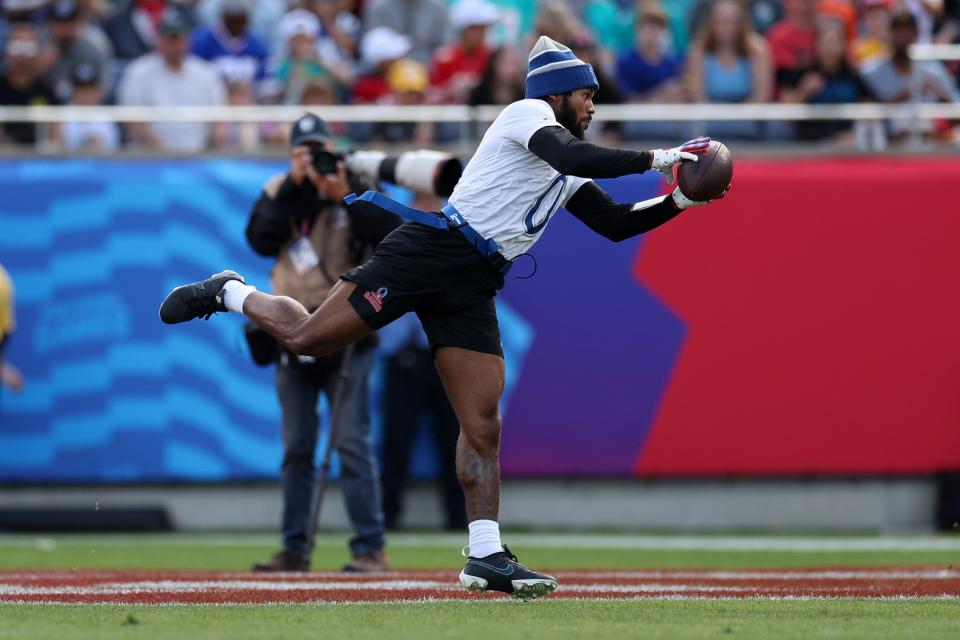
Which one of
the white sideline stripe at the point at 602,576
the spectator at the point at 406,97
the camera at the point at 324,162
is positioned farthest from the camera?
the spectator at the point at 406,97

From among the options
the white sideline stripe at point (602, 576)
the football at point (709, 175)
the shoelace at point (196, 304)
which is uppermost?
the football at point (709, 175)

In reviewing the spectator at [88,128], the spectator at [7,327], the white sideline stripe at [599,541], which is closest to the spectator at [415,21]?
the spectator at [88,128]

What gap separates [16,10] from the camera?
1483 centimetres

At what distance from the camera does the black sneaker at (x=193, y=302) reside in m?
7.43

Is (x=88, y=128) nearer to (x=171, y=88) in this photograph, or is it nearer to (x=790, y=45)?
(x=171, y=88)

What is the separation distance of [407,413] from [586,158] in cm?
698

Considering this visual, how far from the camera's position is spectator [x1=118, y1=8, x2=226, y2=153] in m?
13.8

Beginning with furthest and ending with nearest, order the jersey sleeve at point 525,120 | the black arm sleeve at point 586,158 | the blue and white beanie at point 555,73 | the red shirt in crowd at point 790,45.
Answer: the red shirt in crowd at point 790,45 → the blue and white beanie at point 555,73 → the jersey sleeve at point 525,120 → the black arm sleeve at point 586,158

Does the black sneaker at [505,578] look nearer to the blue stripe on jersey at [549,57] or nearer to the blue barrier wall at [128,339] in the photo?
the blue stripe on jersey at [549,57]

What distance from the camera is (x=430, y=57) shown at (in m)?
15.2

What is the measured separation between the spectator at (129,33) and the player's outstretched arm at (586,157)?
9269 mm

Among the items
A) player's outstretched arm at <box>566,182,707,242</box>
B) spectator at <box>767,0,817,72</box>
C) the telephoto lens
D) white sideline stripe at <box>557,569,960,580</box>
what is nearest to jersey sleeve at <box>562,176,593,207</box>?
player's outstretched arm at <box>566,182,707,242</box>

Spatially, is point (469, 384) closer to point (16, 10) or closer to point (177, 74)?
point (177, 74)

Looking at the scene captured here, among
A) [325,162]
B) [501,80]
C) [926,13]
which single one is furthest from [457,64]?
[325,162]
